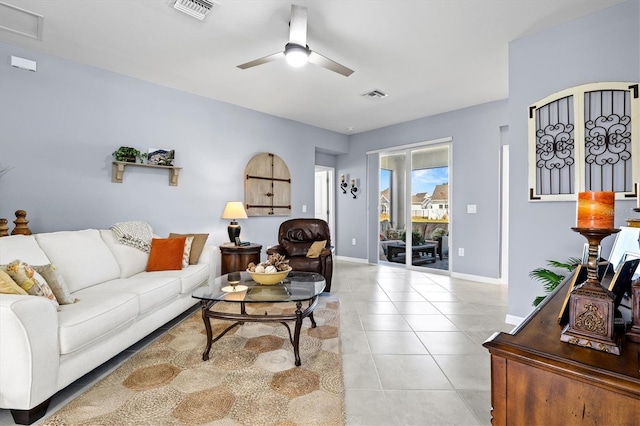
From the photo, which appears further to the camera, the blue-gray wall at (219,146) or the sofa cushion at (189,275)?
the sofa cushion at (189,275)

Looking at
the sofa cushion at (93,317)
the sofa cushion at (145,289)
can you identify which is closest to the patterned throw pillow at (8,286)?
the sofa cushion at (93,317)

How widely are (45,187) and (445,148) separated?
5.48 meters

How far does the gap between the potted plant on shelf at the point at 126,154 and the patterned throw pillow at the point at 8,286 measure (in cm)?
213

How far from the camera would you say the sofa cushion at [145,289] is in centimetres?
237

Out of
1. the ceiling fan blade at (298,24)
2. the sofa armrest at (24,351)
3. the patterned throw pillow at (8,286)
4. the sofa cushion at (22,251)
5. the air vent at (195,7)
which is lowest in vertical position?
the sofa armrest at (24,351)

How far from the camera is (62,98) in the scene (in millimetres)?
3248

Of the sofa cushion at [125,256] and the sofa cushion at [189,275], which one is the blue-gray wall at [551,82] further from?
the sofa cushion at [125,256]

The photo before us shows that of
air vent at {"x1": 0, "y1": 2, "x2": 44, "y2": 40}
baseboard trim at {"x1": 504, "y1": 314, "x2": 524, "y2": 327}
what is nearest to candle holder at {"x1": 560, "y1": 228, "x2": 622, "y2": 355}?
baseboard trim at {"x1": 504, "y1": 314, "x2": 524, "y2": 327}

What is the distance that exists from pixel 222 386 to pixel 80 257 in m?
1.72

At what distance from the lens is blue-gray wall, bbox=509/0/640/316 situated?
7.91 ft

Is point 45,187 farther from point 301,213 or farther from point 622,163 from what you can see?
point 622,163

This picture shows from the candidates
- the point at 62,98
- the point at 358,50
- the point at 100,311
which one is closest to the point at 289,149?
the point at 358,50

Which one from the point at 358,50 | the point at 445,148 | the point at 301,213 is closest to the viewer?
the point at 358,50

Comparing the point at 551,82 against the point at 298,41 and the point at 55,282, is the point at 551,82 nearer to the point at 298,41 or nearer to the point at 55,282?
the point at 298,41
